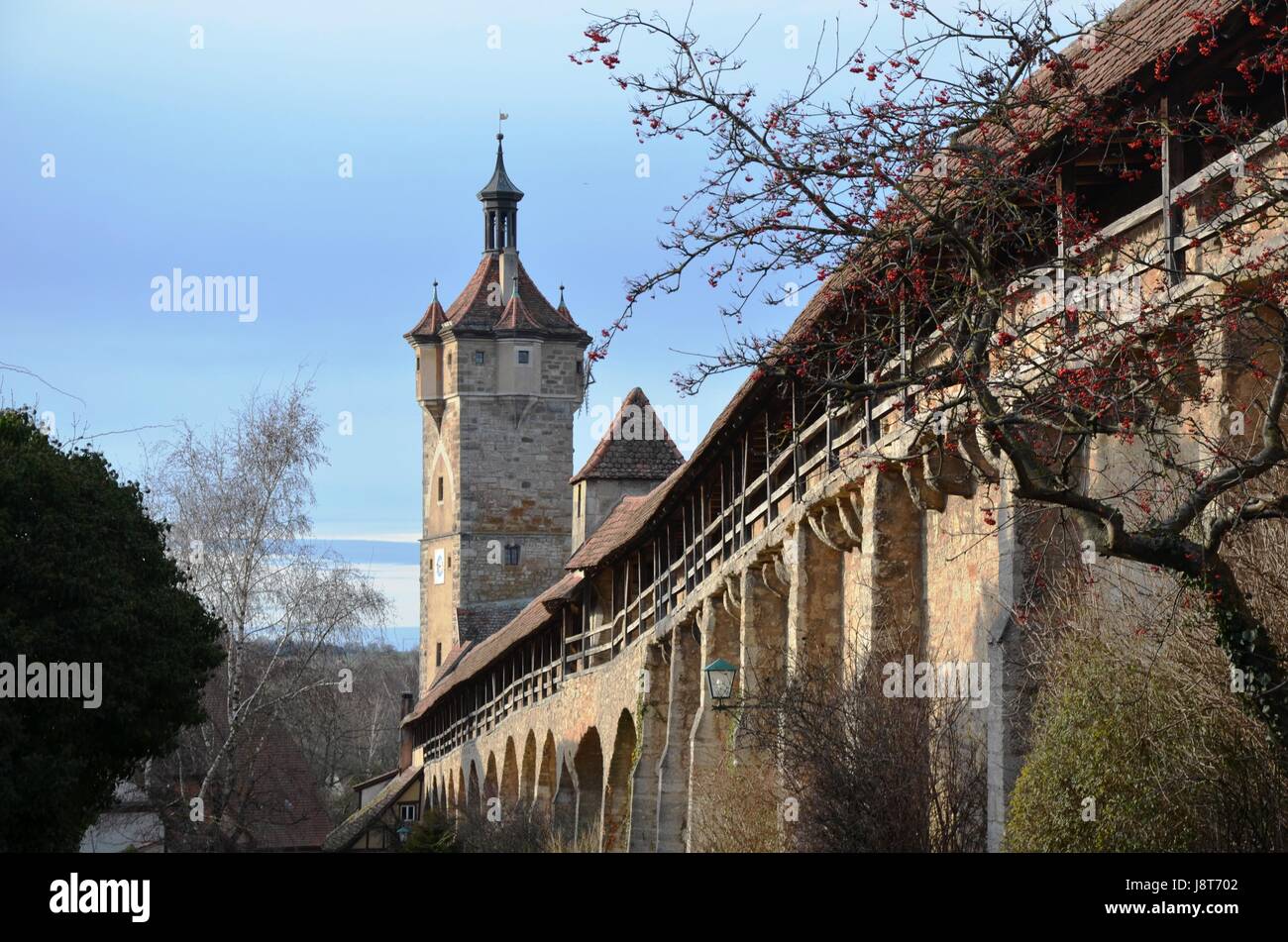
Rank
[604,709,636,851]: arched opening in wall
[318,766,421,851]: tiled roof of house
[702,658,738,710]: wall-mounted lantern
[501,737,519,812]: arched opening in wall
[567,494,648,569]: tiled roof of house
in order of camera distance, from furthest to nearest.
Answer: [318,766,421,851]: tiled roof of house, [501,737,519,812]: arched opening in wall, [604,709,636,851]: arched opening in wall, [567,494,648,569]: tiled roof of house, [702,658,738,710]: wall-mounted lantern

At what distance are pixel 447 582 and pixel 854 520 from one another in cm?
4663

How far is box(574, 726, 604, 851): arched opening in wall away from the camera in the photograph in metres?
33.5

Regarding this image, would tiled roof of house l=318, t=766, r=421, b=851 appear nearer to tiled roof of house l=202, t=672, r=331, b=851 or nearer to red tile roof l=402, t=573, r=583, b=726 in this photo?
tiled roof of house l=202, t=672, r=331, b=851

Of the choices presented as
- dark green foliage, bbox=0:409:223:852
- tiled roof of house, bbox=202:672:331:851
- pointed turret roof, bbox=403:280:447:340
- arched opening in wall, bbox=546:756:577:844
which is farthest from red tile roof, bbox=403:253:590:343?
dark green foliage, bbox=0:409:223:852

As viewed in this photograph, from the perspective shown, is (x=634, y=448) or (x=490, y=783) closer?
(x=490, y=783)

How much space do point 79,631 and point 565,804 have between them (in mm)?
16195

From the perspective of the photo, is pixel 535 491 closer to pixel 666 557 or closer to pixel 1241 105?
pixel 666 557

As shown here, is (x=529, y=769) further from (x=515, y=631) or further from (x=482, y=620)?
(x=482, y=620)

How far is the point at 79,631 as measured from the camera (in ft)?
67.2

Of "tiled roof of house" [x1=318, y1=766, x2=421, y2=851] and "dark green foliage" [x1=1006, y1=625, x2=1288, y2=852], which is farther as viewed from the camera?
"tiled roof of house" [x1=318, y1=766, x2=421, y2=851]

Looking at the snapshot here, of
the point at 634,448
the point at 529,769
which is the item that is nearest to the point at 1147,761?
the point at 529,769

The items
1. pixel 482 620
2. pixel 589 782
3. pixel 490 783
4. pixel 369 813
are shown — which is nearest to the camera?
pixel 589 782

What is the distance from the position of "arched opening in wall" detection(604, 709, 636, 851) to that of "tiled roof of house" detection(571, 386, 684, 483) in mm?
17861
